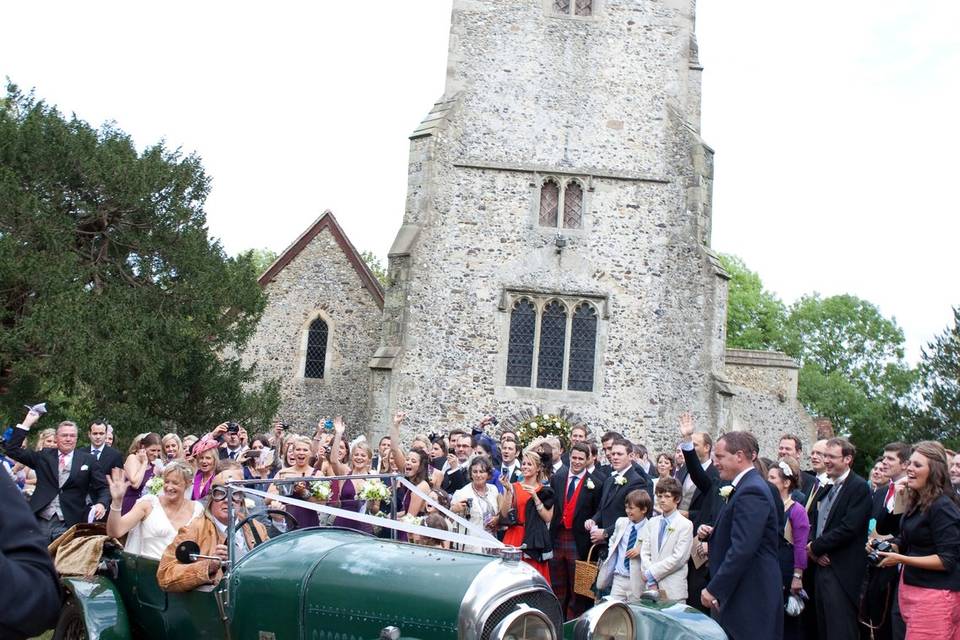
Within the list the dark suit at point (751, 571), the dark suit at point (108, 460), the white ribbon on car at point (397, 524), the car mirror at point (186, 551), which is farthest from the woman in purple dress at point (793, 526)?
the dark suit at point (108, 460)

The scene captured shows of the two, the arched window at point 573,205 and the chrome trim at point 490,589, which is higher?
the arched window at point 573,205

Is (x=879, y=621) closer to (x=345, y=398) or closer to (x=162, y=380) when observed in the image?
(x=162, y=380)

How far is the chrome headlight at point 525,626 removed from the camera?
5.28 meters

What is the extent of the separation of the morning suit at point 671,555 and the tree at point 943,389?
69.4 feet

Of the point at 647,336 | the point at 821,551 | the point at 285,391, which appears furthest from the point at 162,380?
the point at 821,551

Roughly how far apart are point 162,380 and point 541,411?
27.8 ft

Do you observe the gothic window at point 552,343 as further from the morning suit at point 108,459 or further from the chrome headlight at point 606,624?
the chrome headlight at point 606,624

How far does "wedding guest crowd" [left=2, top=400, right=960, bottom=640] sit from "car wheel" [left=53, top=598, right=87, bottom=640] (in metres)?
0.54

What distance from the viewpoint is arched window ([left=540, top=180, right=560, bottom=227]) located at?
26.4m

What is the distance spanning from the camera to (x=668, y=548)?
8711 mm

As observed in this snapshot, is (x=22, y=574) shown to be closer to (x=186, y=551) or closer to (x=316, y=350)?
(x=186, y=551)

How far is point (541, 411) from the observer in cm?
2581

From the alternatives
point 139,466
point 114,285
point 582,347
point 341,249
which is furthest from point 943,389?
point 139,466

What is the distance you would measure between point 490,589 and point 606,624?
0.89 metres
